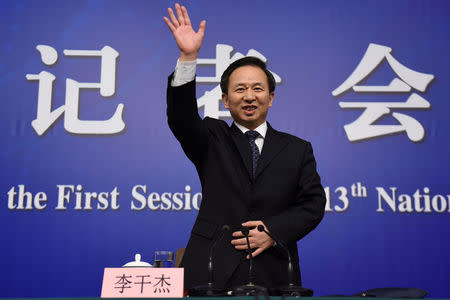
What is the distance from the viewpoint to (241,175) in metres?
1.33

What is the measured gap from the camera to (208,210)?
1322 millimetres

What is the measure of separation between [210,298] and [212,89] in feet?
6.47

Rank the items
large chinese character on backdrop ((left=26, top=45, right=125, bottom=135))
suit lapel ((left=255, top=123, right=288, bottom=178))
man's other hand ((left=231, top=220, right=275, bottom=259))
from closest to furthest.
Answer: man's other hand ((left=231, top=220, right=275, bottom=259)) → suit lapel ((left=255, top=123, right=288, bottom=178)) → large chinese character on backdrop ((left=26, top=45, right=125, bottom=135))

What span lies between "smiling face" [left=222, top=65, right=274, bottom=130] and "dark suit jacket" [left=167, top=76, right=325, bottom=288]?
2.0 inches

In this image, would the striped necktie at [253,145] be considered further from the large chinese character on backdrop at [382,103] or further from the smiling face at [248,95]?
the large chinese character on backdrop at [382,103]

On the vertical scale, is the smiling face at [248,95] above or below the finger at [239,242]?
above

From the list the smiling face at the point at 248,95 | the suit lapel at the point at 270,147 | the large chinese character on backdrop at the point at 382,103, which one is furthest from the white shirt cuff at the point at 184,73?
the large chinese character on backdrop at the point at 382,103

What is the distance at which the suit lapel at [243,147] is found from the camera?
4.35 feet

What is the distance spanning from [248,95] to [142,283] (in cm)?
63

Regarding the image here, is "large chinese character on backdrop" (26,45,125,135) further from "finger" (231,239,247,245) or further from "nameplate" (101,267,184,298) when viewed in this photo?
"nameplate" (101,267,184,298)

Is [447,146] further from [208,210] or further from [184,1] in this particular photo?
[208,210]

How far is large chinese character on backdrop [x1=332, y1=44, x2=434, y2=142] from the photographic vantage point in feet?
8.90

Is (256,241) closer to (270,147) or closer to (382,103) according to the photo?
(270,147)

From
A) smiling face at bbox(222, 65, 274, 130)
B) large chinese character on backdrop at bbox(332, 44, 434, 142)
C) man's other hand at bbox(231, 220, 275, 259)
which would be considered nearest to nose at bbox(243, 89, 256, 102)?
smiling face at bbox(222, 65, 274, 130)
